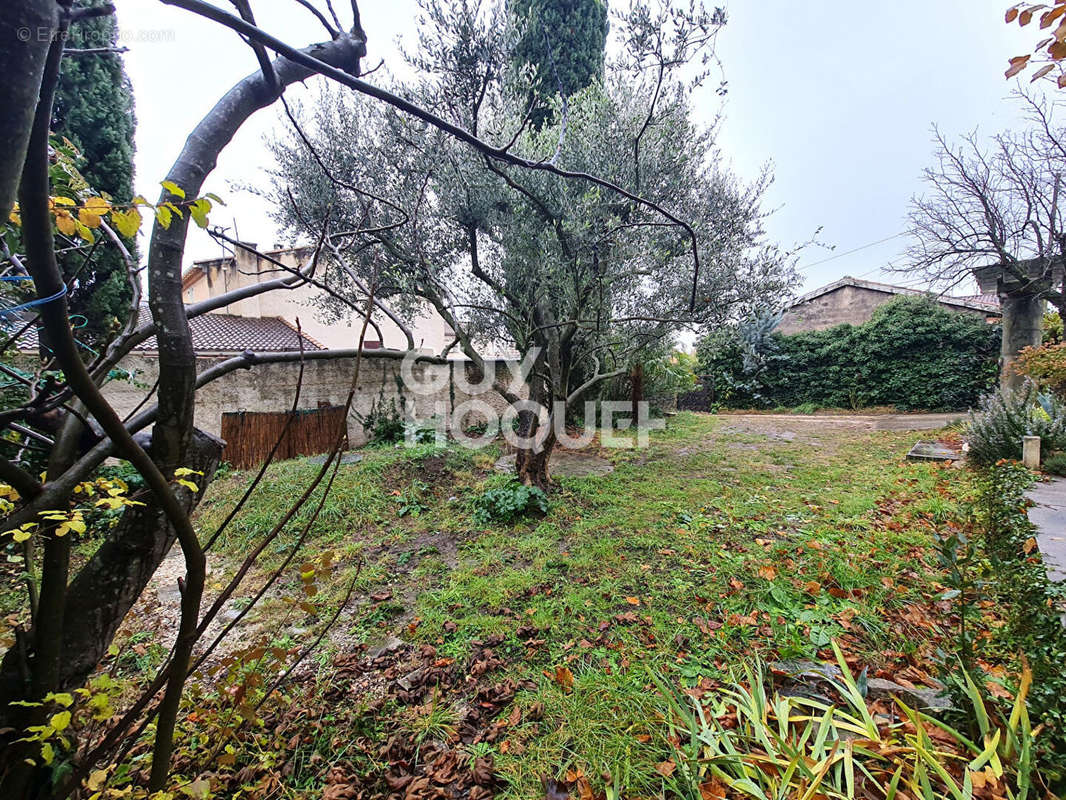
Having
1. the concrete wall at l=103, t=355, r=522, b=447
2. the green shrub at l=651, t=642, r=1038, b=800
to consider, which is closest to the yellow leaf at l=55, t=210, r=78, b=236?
→ the green shrub at l=651, t=642, r=1038, b=800

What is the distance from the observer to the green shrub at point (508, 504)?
4262 millimetres

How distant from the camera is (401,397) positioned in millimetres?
7871

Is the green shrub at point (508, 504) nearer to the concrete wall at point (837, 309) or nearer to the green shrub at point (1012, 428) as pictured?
the green shrub at point (1012, 428)

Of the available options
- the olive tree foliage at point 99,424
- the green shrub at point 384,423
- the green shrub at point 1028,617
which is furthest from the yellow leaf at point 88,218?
the green shrub at point 384,423

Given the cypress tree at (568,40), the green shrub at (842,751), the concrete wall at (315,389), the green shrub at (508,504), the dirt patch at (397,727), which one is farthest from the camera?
the cypress tree at (568,40)

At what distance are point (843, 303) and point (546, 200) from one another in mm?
15450

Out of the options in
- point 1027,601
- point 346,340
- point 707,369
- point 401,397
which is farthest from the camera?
point 707,369

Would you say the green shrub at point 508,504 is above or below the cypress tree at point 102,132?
below

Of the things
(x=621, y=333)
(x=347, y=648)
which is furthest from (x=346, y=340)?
(x=347, y=648)

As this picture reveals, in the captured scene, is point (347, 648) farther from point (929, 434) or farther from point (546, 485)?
point (929, 434)

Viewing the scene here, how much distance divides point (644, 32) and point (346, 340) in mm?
11522

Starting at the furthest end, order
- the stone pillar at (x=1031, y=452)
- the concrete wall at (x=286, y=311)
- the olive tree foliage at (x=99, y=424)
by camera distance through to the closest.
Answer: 1. the concrete wall at (x=286, y=311)
2. the stone pillar at (x=1031, y=452)
3. the olive tree foliage at (x=99, y=424)

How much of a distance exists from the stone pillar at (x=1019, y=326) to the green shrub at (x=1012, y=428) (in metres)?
2.33

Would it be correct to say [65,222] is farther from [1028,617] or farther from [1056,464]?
[1056,464]
